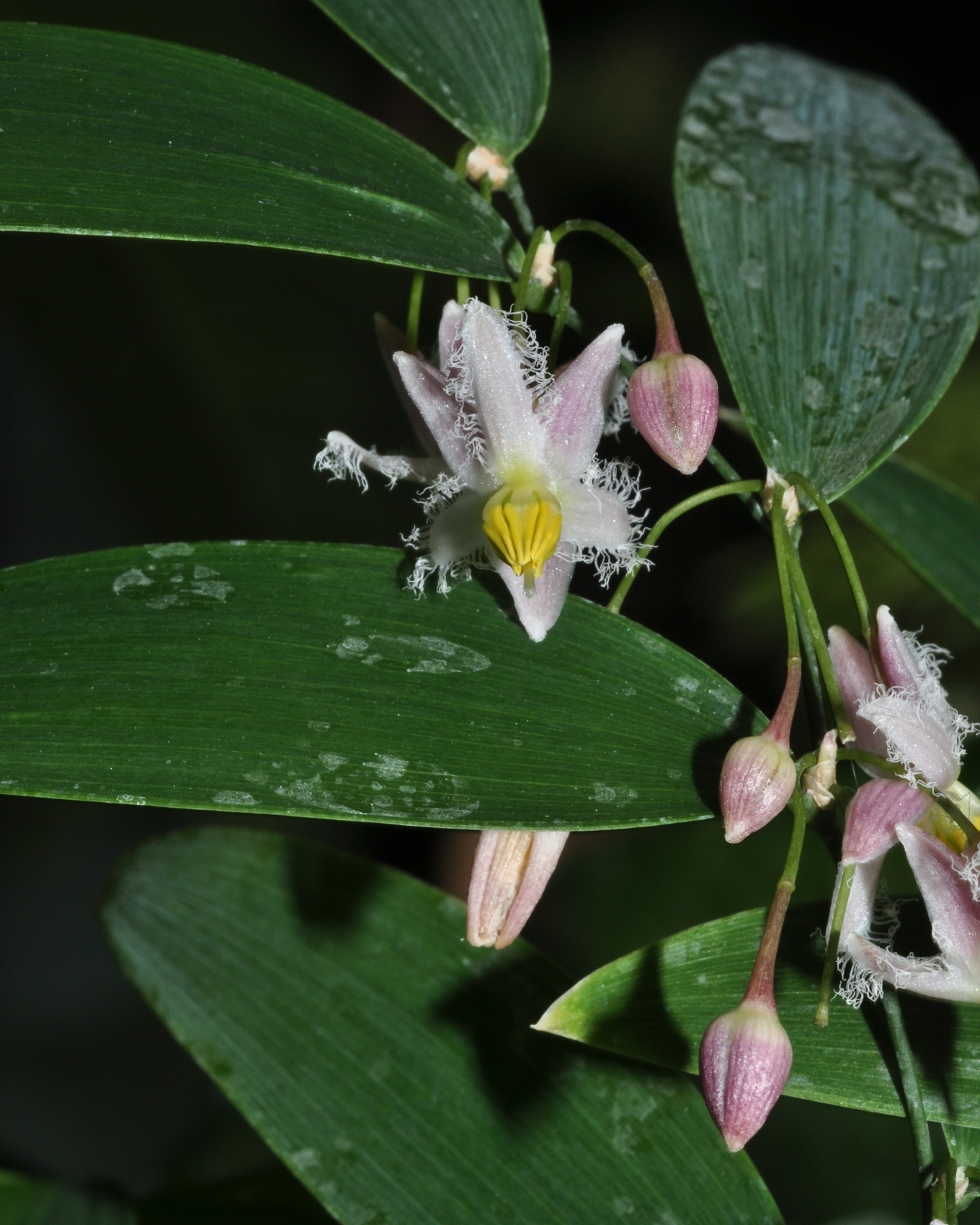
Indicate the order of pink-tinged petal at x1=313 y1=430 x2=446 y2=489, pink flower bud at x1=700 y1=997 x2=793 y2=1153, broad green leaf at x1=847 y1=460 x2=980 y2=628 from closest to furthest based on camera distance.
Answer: pink flower bud at x1=700 y1=997 x2=793 y2=1153 < pink-tinged petal at x1=313 y1=430 x2=446 y2=489 < broad green leaf at x1=847 y1=460 x2=980 y2=628

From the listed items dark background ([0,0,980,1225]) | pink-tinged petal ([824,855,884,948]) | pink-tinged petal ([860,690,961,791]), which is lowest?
dark background ([0,0,980,1225])

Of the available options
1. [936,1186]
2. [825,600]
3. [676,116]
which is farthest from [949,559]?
[676,116]

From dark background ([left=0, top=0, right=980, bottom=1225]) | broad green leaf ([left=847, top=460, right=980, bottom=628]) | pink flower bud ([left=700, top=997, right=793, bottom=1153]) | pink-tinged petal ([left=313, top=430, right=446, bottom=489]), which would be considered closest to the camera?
pink flower bud ([left=700, top=997, right=793, bottom=1153])

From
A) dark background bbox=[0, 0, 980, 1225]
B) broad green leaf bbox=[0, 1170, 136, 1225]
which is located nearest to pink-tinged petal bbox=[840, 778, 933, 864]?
broad green leaf bbox=[0, 1170, 136, 1225]

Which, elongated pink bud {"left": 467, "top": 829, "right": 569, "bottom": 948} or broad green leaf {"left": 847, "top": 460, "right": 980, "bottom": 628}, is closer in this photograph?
elongated pink bud {"left": 467, "top": 829, "right": 569, "bottom": 948}

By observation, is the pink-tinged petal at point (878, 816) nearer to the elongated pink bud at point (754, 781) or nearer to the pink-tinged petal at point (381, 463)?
the elongated pink bud at point (754, 781)

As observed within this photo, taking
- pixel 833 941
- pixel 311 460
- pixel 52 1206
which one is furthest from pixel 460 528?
pixel 311 460

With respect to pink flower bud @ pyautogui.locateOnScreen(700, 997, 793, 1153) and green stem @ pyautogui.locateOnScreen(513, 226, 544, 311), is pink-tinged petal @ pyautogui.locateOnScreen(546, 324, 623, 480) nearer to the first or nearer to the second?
green stem @ pyautogui.locateOnScreen(513, 226, 544, 311)
